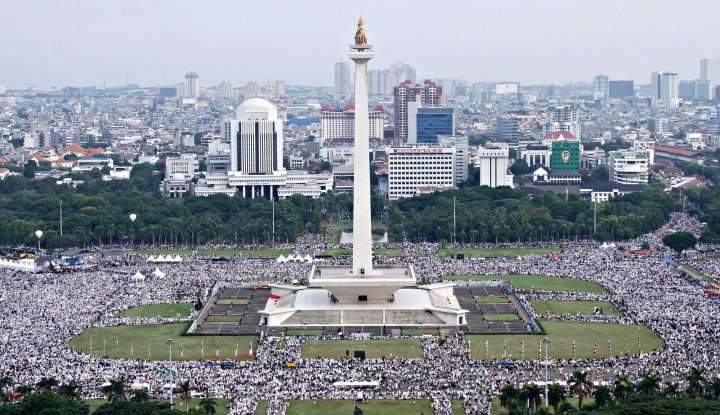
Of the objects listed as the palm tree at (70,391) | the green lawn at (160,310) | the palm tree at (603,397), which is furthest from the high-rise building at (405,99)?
the palm tree at (603,397)

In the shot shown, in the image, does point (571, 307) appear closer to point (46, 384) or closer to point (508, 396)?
point (508, 396)

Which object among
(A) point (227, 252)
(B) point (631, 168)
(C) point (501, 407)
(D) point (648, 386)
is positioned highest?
(B) point (631, 168)

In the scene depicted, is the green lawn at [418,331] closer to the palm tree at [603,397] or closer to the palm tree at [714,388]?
the palm tree at [603,397]

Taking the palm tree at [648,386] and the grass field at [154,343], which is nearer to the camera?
the palm tree at [648,386]

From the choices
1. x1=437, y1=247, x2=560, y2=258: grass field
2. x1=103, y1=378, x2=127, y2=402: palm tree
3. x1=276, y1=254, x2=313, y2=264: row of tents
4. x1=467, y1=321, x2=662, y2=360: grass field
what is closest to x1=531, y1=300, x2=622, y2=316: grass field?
x1=467, y1=321, x2=662, y2=360: grass field

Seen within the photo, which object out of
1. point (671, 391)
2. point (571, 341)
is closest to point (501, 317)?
point (571, 341)

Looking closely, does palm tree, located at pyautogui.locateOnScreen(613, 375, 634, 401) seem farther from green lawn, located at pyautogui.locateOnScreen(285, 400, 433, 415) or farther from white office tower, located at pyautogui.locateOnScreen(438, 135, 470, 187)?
white office tower, located at pyautogui.locateOnScreen(438, 135, 470, 187)
